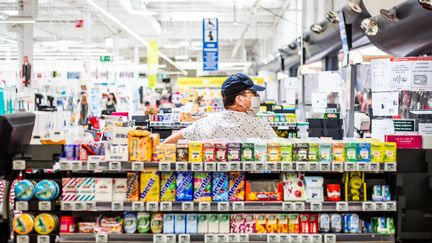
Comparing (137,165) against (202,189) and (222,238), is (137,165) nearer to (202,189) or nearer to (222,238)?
(202,189)

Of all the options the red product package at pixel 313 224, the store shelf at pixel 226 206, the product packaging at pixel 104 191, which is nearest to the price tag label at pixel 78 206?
the store shelf at pixel 226 206

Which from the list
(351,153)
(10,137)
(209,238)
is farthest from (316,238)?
(10,137)

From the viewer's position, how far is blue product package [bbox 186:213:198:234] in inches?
158

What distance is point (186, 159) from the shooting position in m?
4.01

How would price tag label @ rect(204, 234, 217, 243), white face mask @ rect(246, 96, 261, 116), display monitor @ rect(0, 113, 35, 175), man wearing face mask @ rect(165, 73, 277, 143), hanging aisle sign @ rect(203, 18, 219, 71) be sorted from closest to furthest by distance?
price tag label @ rect(204, 234, 217, 243) → display monitor @ rect(0, 113, 35, 175) → man wearing face mask @ rect(165, 73, 277, 143) → white face mask @ rect(246, 96, 261, 116) → hanging aisle sign @ rect(203, 18, 219, 71)

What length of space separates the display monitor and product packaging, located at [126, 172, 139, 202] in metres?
0.89

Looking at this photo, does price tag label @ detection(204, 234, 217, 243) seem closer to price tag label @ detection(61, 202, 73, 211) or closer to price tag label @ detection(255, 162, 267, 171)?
price tag label @ detection(255, 162, 267, 171)

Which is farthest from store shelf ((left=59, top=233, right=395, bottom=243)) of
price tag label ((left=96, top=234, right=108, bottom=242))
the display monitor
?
the display monitor

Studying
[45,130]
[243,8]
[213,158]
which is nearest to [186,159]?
[213,158]

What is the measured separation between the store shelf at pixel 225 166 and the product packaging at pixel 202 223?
34 cm

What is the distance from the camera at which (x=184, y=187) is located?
4.02 meters

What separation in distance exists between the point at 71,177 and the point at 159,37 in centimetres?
2653

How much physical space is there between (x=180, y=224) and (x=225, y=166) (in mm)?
512

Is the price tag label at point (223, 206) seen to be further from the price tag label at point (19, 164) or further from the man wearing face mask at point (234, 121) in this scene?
the price tag label at point (19, 164)
